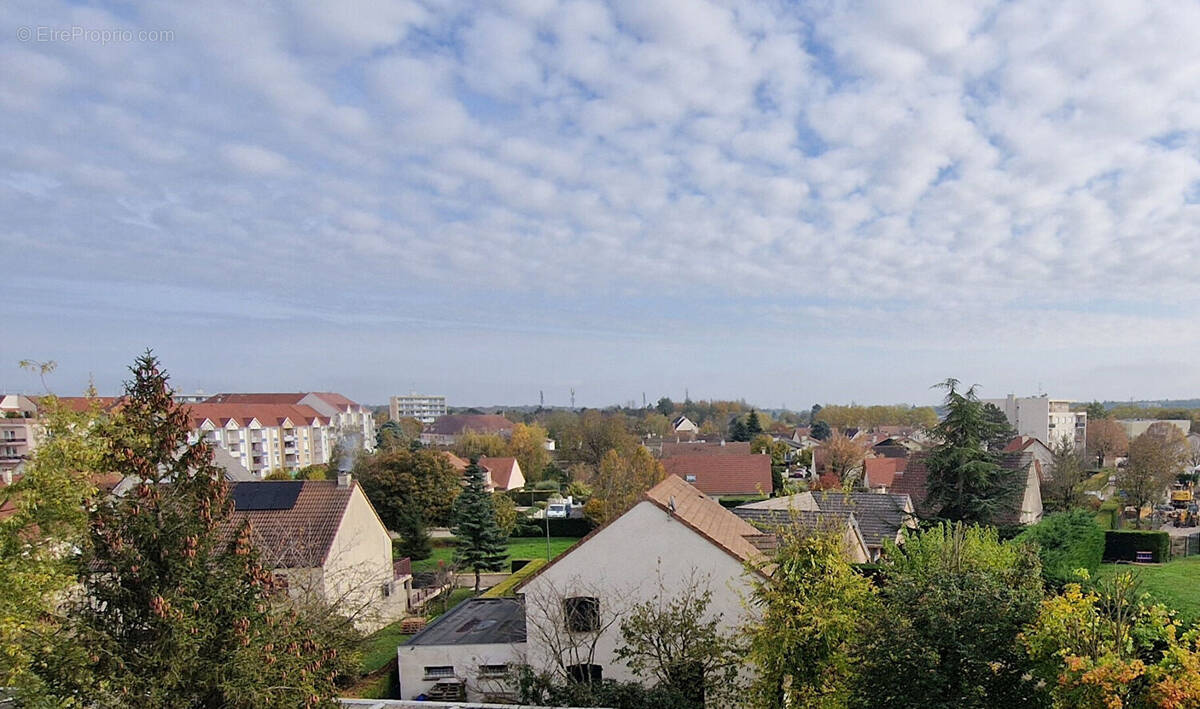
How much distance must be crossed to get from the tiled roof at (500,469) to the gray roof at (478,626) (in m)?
34.0

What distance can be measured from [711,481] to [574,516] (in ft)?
35.8

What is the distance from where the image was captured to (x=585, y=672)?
14.8m

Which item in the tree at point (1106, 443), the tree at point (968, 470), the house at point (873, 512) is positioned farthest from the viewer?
the tree at point (1106, 443)

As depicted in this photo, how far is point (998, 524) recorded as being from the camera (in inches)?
903

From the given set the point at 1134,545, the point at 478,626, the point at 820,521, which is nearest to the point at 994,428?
the point at 1134,545

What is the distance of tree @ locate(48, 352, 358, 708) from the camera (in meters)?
7.75

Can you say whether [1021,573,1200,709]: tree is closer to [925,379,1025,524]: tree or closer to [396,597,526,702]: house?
[396,597,526,702]: house

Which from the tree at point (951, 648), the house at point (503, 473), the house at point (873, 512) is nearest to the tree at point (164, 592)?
the tree at point (951, 648)

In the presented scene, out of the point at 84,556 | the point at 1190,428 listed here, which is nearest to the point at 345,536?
the point at 84,556

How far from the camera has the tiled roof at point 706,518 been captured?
14.8 metres

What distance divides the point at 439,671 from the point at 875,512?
18356 mm

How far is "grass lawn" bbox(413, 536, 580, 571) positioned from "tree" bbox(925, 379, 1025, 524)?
16827mm

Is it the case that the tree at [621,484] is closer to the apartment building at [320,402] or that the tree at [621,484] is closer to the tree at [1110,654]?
the tree at [1110,654]

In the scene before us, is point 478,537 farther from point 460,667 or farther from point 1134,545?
point 1134,545
